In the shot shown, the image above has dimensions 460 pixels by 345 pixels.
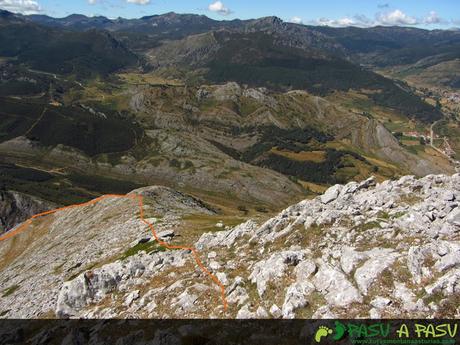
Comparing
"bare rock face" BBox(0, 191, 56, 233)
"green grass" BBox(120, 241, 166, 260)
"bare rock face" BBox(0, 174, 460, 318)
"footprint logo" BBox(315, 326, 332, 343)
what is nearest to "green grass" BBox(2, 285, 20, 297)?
"bare rock face" BBox(0, 174, 460, 318)

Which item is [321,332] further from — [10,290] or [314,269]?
[10,290]

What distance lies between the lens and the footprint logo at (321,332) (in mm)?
27814

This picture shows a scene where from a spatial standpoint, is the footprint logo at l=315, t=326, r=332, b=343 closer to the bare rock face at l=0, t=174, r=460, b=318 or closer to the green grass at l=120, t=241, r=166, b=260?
the bare rock face at l=0, t=174, r=460, b=318

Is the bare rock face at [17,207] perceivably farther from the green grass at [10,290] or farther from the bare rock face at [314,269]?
the bare rock face at [314,269]

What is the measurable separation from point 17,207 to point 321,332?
203 m

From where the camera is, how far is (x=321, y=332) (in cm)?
2816

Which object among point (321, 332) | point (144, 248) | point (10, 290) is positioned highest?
point (321, 332)

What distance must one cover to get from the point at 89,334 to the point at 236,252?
19568mm

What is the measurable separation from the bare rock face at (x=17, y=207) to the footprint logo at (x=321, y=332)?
7616 inches

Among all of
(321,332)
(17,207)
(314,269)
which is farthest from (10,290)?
(17,207)

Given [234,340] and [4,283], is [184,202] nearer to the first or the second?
[4,283]

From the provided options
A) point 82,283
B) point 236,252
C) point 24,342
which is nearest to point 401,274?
point 236,252

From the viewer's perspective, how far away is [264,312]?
107 feet

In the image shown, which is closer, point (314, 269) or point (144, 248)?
point (314, 269)
